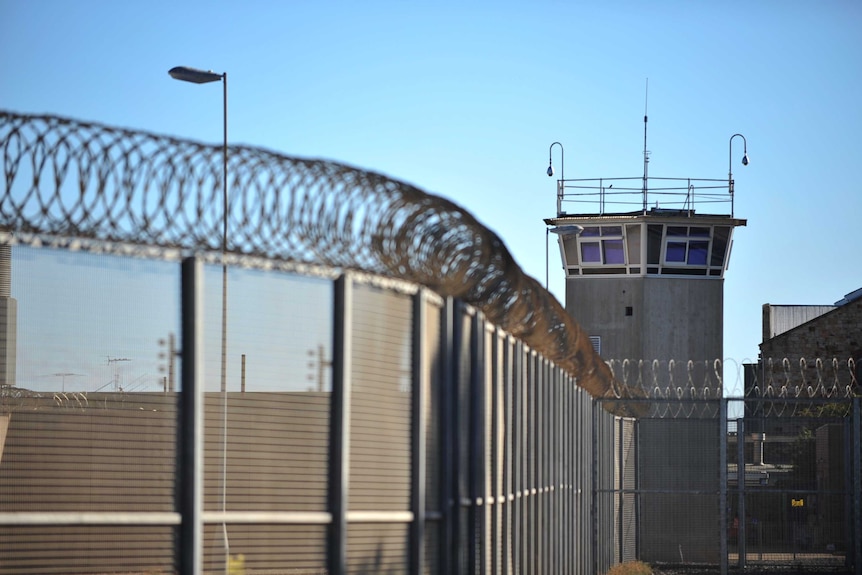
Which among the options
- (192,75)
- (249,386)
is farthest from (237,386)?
(192,75)

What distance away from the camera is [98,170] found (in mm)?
5070

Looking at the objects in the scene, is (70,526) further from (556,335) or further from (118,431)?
(556,335)

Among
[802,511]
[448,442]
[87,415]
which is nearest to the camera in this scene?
[87,415]

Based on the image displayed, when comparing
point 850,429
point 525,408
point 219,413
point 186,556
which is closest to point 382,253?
point 219,413

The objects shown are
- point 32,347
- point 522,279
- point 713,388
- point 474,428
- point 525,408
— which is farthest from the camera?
point 713,388

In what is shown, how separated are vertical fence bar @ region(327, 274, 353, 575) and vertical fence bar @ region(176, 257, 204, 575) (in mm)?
886

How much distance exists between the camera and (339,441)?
574 cm

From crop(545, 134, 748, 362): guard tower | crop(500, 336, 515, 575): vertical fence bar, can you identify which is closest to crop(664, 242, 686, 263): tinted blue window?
crop(545, 134, 748, 362): guard tower

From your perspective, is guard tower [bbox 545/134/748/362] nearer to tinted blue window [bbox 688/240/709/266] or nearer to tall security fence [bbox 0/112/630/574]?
tinted blue window [bbox 688/240/709/266]

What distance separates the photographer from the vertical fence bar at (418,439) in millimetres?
6520

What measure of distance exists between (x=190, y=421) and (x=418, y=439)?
187 cm

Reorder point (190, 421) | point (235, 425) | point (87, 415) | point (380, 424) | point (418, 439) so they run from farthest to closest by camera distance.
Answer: point (418, 439) < point (380, 424) < point (235, 425) < point (190, 421) < point (87, 415)

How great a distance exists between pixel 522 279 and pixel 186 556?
436cm

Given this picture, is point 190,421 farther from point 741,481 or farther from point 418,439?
point 741,481
